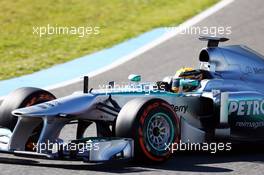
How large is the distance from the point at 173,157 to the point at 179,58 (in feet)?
27.6

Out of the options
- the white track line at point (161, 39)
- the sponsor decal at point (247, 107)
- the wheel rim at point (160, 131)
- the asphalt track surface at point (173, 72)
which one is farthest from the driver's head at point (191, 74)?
the white track line at point (161, 39)

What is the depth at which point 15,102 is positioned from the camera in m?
9.59

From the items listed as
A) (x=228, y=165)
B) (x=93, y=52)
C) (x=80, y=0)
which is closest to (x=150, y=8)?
(x=80, y=0)

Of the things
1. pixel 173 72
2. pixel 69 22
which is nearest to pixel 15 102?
pixel 173 72

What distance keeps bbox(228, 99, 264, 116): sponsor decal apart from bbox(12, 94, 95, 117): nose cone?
1806 mm

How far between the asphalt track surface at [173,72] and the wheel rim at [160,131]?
240 millimetres

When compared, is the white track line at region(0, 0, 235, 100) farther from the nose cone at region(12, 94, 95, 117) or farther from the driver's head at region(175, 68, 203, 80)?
the nose cone at region(12, 94, 95, 117)

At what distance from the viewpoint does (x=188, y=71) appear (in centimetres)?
1032

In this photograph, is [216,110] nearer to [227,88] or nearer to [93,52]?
[227,88]

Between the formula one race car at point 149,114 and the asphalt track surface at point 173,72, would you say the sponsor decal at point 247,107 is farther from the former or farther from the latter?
the asphalt track surface at point 173,72

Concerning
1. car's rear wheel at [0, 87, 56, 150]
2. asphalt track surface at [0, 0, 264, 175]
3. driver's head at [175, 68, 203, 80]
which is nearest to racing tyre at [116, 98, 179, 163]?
asphalt track surface at [0, 0, 264, 175]

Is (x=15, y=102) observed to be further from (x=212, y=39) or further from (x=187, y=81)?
(x=212, y=39)

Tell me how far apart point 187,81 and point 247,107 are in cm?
82

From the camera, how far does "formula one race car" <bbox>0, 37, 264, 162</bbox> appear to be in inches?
337
